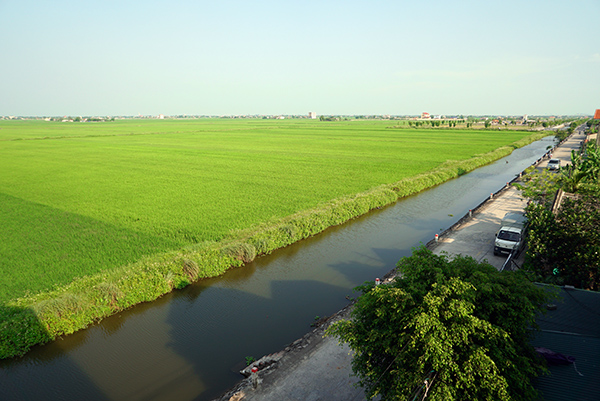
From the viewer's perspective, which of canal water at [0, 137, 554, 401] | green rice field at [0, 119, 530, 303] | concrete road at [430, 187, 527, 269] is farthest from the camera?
green rice field at [0, 119, 530, 303]

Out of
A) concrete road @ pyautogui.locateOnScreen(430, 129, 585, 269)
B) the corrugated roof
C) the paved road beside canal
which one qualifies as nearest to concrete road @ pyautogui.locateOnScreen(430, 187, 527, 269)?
concrete road @ pyautogui.locateOnScreen(430, 129, 585, 269)

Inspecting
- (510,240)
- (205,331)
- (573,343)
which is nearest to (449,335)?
(573,343)

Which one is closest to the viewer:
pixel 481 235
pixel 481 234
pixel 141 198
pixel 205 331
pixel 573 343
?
pixel 573 343

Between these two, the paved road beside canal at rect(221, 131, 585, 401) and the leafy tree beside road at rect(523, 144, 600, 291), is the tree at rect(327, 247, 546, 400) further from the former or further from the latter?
the leafy tree beside road at rect(523, 144, 600, 291)

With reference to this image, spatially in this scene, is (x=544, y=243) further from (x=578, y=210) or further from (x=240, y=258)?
(x=240, y=258)

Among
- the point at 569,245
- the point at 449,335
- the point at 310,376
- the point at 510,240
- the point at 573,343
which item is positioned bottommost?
the point at 310,376

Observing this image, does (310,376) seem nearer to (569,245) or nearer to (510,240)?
(569,245)

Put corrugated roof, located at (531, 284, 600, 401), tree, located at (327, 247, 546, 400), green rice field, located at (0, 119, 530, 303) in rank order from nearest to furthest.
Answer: tree, located at (327, 247, 546, 400)
corrugated roof, located at (531, 284, 600, 401)
green rice field, located at (0, 119, 530, 303)

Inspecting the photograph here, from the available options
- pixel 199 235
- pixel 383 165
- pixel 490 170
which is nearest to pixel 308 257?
pixel 199 235
